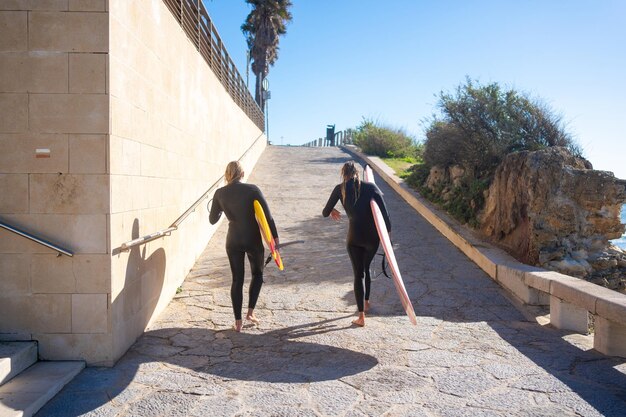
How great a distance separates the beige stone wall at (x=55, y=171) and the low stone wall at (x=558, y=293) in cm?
445

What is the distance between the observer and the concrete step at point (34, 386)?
3217 mm

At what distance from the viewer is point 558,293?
5488 mm

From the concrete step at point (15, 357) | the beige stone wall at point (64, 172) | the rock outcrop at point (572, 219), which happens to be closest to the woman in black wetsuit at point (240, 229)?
the beige stone wall at point (64, 172)

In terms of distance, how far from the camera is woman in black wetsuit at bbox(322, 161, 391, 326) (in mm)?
5418

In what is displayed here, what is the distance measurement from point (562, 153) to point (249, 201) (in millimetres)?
5340

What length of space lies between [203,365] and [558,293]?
3.83 meters

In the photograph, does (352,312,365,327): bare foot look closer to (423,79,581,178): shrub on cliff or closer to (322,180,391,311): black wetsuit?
(322,180,391,311): black wetsuit

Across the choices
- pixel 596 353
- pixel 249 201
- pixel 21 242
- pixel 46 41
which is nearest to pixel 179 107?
pixel 249 201

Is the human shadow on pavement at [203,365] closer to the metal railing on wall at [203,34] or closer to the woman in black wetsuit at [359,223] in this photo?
the woman in black wetsuit at [359,223]

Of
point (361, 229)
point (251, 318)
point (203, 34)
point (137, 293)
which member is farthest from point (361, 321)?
point (203, 34)

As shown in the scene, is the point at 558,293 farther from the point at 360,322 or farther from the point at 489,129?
the point at 489,129

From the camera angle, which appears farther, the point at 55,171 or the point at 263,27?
the point at 263,27

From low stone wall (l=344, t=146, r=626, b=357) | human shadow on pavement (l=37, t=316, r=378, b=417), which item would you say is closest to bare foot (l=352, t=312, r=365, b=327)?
human shadow on pavement (l=37, t=316, r=378, b=417)

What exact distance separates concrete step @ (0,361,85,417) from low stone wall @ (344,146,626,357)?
4.64 m
